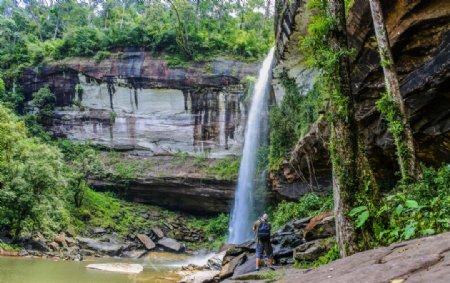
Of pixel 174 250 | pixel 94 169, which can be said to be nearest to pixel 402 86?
pixel 174 250

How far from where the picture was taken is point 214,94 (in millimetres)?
28547

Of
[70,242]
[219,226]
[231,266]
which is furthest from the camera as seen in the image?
[219,226]

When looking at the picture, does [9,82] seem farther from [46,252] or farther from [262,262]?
[262,262]

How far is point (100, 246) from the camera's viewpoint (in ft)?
63.8

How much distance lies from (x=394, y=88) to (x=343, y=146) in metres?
2.27

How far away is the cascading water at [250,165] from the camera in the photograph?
22641 mm

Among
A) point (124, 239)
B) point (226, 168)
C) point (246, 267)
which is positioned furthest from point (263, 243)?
point (226, 168)

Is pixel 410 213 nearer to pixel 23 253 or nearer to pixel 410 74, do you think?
pixel 410 74

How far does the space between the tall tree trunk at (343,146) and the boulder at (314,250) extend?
1666mm

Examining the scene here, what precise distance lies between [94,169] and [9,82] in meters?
12.8

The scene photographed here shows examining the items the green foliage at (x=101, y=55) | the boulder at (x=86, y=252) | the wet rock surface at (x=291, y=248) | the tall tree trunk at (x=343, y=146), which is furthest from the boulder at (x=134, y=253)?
the green foliage at (x=101, y=55)

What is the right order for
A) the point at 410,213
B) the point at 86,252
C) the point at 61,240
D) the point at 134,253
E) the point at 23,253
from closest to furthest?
1. the point at 410,213
2. the point at 23,253
3. the point at 86,252
4. the point at 61,240
5. the point at 134,253

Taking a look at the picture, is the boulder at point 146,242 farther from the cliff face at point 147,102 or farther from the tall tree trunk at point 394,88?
the tall tree trunk at point 394,88

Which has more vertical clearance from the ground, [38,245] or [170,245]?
[38,245]
